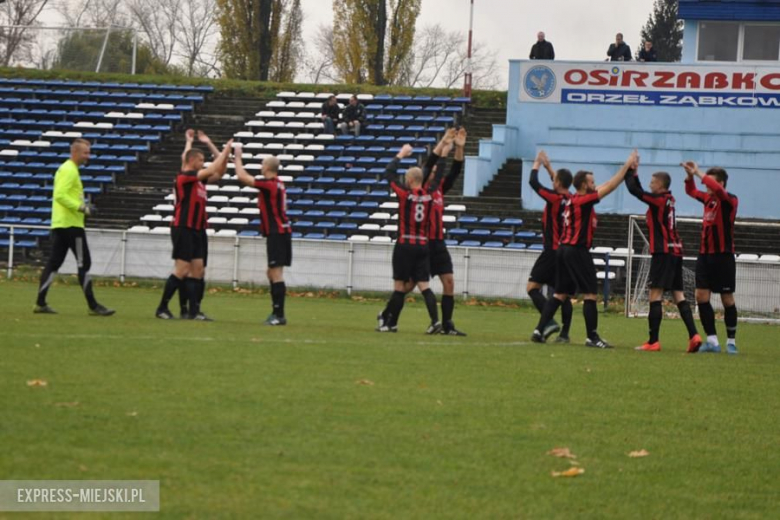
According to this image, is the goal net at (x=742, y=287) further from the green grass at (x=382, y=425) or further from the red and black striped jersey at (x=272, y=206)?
the green grass at (x=382, y=425)

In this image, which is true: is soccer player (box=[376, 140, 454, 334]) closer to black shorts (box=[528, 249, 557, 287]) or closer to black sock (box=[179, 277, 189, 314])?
black shorts (box=[528, 249, 557, 287])

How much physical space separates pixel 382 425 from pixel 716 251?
8.10 m

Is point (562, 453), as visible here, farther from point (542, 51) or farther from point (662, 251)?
point (542, 51)

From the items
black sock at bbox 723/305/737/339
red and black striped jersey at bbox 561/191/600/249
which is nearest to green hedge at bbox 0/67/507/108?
black sock at bbox 723/305/737/339

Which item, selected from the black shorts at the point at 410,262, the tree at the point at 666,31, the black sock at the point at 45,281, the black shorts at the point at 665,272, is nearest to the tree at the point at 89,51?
the black sock at the point at 45,281

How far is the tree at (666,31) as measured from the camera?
82375mm

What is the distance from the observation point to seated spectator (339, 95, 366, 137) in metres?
39.0

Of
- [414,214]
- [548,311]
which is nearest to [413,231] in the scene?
[414,214]

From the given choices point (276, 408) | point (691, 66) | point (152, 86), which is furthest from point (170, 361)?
point (152, 86)

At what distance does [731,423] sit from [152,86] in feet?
123

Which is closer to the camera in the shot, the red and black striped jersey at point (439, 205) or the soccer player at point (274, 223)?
the red and black striped jersey at point (439, 205)

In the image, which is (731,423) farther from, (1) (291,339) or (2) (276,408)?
(1) (291,339)

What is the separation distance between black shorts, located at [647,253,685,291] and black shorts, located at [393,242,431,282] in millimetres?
2766

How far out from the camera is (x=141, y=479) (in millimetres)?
6043
